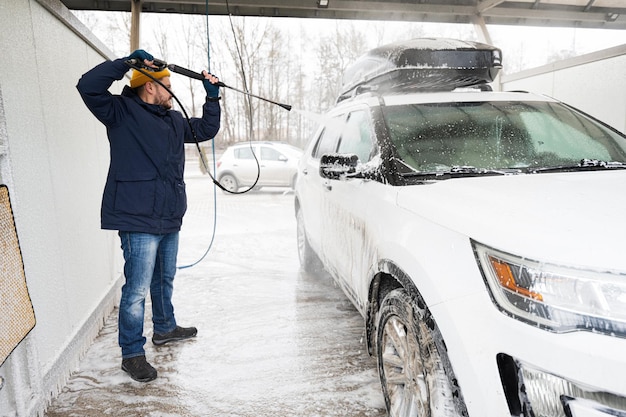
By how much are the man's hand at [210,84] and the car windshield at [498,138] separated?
1.25 m

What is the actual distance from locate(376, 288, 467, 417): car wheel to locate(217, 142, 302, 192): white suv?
10.5 metres

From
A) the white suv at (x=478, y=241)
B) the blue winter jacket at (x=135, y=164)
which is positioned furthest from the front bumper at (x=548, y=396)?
the blue winter jacket at (x=135, y=164)

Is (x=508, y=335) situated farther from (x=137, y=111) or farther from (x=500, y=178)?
(x=137, y=111)

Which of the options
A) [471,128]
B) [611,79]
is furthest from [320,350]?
[611,79]

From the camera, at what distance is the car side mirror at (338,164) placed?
2523mm

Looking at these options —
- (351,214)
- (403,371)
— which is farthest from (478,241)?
(351,214)

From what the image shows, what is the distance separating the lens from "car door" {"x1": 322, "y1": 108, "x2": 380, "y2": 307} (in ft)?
8.20

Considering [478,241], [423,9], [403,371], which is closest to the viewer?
[478,241]

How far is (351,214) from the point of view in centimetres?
274

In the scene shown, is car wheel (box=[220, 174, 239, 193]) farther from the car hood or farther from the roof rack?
the car hood

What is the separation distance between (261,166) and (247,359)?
390 inches

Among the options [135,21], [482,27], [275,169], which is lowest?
[275,169]

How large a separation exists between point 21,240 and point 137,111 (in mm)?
1025

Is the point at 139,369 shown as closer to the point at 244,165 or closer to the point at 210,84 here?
the point at 210,84
